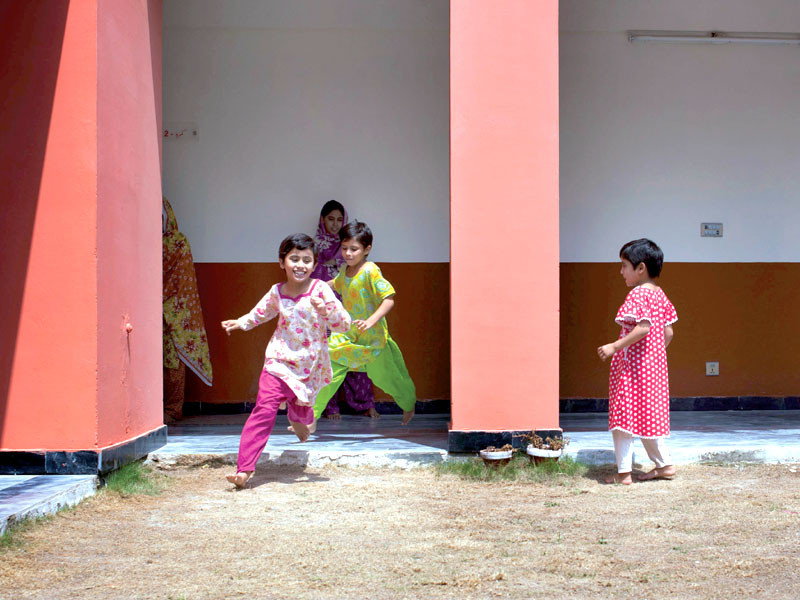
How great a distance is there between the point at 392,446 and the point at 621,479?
1.42 meters

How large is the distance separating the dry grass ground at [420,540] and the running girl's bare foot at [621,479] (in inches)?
2.4

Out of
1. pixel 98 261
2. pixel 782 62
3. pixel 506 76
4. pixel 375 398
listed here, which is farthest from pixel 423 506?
pixel 782 62

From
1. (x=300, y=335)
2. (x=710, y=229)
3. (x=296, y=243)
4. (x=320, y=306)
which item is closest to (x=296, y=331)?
(x=300, y=335)

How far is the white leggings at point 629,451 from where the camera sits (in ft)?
16.8

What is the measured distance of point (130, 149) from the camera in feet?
17.4

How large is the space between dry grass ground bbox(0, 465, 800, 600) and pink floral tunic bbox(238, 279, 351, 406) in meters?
0.57

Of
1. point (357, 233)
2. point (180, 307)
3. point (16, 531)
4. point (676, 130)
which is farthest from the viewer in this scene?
point (676, 130)

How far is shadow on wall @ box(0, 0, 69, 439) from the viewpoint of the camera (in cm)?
474

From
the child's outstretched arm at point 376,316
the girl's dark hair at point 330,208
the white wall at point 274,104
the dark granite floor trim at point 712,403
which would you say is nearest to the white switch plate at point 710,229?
the dark granite floor trim at point 712,403

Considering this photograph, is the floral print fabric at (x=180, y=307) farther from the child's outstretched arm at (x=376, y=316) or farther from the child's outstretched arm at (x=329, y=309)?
the child's outstretched arm at (x=329, y=309)

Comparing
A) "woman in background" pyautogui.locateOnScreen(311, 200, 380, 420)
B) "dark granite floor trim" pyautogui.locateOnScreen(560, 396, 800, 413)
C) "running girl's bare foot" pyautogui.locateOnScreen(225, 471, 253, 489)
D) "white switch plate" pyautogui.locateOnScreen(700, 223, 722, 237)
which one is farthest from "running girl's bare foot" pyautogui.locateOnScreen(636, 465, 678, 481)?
"white switch plate" pyautogui.locateOnScreen(700, 223, 722, 237)

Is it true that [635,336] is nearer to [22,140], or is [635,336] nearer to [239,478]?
[239,478]

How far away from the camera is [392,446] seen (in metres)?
5.70

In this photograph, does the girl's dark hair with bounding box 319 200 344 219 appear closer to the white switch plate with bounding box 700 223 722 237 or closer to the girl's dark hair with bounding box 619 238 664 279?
the girl's dark hair with bounding box 619 238 664 279
